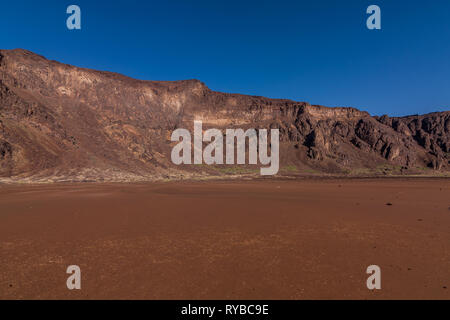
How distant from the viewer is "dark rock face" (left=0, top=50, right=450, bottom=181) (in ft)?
147

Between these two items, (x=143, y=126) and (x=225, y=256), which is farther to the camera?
(x=143, y=126)

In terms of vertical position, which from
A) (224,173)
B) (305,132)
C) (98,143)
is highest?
(305,132)

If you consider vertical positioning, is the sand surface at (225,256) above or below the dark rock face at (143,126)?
below

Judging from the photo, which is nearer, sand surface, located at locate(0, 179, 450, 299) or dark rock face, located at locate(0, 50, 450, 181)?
sand surface, located at locate(0, 179, 450, 299)

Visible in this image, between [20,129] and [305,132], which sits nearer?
[20,129]

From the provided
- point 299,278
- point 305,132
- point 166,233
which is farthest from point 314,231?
point 305,132

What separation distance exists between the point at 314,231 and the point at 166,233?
4.96 metres

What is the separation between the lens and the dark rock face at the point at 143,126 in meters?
44.7

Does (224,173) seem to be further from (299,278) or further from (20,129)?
(299,278)

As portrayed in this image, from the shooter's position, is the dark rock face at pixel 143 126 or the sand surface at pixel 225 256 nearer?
the sand surface at pixel 225 256

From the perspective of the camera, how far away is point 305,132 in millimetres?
95562

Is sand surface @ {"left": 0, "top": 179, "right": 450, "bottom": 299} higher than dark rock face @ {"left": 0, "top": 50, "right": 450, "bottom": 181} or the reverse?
the reverse

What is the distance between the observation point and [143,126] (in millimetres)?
70562
